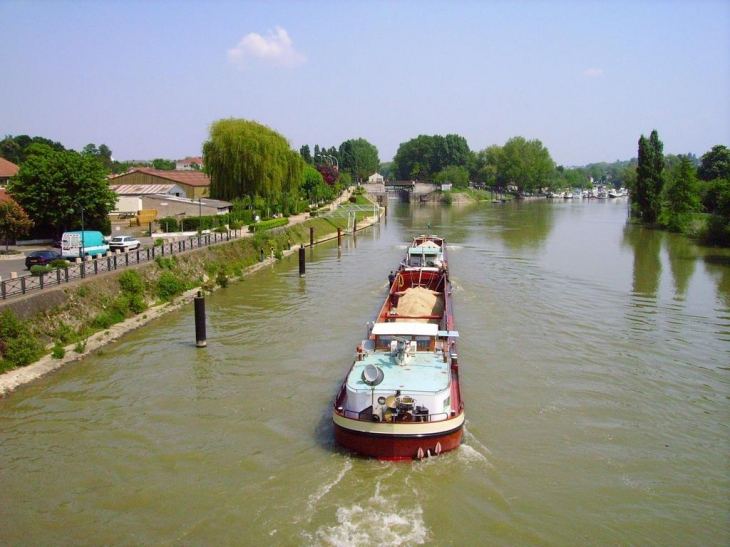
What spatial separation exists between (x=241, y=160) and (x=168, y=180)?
49.3 ft

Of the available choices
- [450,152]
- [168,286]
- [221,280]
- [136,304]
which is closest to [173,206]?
[221,280]

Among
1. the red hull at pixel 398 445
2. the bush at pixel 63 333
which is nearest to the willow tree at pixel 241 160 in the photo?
the bush at pixel 63 333

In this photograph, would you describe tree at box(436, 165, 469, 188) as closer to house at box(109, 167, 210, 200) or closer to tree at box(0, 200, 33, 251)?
house at box(109, 167, 210, 200)

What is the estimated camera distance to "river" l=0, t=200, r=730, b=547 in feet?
38.4

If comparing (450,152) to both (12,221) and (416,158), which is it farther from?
(12,221)

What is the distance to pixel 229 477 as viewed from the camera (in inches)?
527

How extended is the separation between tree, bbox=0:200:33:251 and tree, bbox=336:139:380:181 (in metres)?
131

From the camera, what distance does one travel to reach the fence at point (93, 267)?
21.4m

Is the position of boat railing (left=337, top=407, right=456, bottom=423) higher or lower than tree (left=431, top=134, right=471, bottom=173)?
lower

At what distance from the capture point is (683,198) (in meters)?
66.2

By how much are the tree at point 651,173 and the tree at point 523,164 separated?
73542 millimetres

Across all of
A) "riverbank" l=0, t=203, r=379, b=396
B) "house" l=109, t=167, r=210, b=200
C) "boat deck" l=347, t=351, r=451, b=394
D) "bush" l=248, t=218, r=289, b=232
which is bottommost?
"riverbank" l=0, t=203, r=379, b=396

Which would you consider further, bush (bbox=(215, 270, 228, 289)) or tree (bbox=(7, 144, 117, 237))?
tree (bbox=(7, 144, 117, 237))

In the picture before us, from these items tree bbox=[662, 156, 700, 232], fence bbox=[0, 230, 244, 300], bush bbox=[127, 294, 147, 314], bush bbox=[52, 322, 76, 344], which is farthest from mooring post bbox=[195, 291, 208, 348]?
tree bbox=[662, 156, 700, 232]
